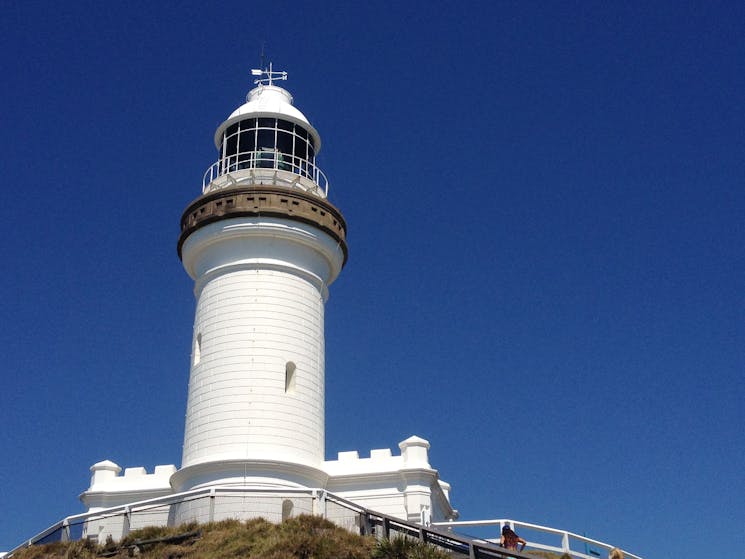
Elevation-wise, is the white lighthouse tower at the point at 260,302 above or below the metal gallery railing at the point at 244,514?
above

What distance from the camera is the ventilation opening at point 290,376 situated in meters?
29.2

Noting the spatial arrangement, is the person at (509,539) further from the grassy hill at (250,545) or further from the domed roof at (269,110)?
the domed roof at (269,110)

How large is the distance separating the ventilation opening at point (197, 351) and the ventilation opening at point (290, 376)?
2.74 meters

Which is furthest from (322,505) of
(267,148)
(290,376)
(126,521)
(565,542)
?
(267,148)

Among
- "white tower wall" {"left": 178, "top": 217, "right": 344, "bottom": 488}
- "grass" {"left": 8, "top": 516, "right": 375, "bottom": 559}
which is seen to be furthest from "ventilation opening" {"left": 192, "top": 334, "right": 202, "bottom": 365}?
"grass" {"left": 8, "top": 516, "right": 375, "bottom": 559}

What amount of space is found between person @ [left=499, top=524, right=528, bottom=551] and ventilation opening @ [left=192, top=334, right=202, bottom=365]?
451 inches

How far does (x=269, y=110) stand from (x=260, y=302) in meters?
7.25

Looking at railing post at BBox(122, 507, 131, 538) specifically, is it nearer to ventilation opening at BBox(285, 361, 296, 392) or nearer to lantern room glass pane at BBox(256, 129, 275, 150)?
ventilation opening at BBox(285, 361, 296, 392)

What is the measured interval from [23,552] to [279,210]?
1234 centimetres

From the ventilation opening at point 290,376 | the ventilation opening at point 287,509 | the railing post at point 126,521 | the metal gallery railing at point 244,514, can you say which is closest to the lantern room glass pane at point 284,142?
the ventilation opening at point 290,376

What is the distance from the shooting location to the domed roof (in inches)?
1297

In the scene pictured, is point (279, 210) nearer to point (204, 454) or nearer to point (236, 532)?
point (204, 454)

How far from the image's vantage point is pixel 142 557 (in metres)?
22.0

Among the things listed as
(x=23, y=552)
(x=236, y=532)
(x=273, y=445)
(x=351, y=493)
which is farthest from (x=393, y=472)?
(x=23, y=552)
